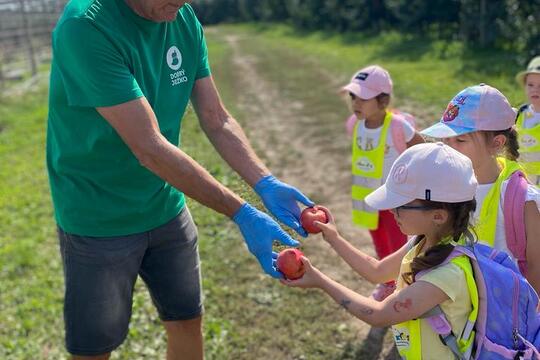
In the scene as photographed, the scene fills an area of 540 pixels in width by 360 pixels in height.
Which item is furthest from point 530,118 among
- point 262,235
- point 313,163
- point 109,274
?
point 313,163

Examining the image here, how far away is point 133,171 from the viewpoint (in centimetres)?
217

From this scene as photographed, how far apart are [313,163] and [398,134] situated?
10.8ft

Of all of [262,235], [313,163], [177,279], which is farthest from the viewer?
[313,163]

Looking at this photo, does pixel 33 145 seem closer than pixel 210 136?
No

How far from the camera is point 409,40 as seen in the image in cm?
1733

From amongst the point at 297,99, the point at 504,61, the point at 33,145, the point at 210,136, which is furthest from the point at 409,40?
the point at 210,136

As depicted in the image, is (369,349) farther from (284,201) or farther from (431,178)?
(431,178)

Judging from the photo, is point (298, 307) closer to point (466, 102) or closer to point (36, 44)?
point (466, 102)

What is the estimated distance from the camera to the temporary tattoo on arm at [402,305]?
1723 millimetres

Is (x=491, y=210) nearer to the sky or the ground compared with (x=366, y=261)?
nearer to the sky

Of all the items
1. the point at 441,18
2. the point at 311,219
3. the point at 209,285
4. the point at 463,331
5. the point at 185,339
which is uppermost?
the point at 311,219

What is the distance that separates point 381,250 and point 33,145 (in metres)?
6.30

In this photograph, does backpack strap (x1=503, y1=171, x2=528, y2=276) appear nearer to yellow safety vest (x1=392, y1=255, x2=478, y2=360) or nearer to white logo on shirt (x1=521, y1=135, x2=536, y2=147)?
yellow safety vest (x1=392, y1=255, x2=478, y2=360)

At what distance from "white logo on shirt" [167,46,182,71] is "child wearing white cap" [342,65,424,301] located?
1496mm
